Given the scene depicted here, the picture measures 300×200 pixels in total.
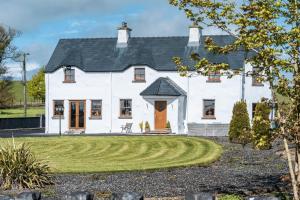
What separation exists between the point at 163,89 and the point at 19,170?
26.8 metres

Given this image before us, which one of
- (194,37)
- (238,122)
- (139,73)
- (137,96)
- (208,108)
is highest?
(194,37)

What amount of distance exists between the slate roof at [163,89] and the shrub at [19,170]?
85.2ft

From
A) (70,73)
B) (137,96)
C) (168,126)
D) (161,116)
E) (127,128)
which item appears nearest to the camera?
(168,126)

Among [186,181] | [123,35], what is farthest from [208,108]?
[186,181]

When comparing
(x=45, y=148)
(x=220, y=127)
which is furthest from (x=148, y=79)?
(x=45, y=148)

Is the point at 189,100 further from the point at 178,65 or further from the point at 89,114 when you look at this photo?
the point at 178,65

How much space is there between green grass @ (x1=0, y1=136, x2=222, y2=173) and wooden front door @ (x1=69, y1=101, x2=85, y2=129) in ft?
42.4

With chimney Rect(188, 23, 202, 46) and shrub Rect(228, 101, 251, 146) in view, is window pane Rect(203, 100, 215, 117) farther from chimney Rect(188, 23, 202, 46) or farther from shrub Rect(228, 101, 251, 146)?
shrub Rect(228, 101, 251, 146)

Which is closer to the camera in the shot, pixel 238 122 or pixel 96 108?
pixel 238 122

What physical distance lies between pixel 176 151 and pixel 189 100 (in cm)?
1670

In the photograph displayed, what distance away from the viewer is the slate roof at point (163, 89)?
133ft

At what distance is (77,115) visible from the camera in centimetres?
4309

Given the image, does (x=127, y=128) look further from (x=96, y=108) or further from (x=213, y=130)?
(x=213, y=130)

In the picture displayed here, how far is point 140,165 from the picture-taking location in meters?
19.2
